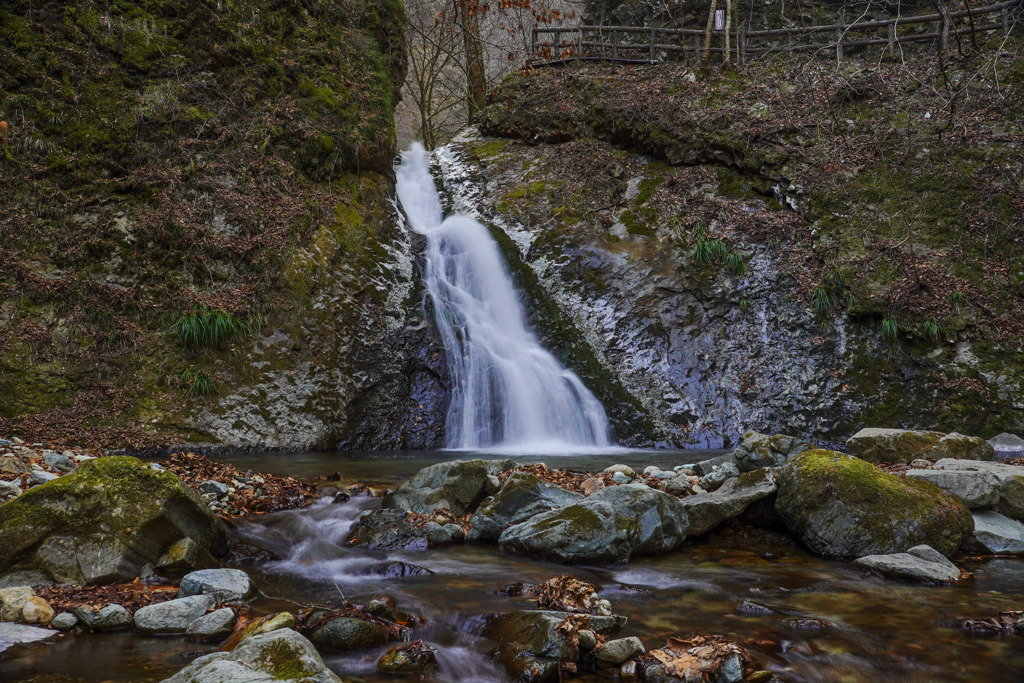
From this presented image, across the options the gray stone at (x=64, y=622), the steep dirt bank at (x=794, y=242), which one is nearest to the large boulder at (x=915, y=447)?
the steep dirt bank at (x=794, y=242)

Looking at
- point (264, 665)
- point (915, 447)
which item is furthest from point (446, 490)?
point (915, 447)

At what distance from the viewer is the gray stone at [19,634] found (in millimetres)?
2812

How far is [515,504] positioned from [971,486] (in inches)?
140

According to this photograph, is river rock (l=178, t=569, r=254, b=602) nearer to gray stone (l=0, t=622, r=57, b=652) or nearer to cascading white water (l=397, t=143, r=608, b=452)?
gray stone (l=0, t=622, r=57, b=652)

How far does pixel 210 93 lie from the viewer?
1066 centimetres

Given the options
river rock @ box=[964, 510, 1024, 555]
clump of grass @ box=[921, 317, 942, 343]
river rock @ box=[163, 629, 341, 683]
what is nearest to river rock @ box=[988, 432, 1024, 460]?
clump of grass @ box=[921, 317, 942, 343]

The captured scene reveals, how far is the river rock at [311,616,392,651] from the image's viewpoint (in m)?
2.93

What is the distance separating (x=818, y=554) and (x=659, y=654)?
7.46ft

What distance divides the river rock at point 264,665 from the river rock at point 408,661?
18.8 inches

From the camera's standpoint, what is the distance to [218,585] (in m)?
3.39

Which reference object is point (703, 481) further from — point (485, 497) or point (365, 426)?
point (365, 426)

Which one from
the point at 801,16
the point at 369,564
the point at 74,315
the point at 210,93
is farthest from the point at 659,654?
the point at 801,16

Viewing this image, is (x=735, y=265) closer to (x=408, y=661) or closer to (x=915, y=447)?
(x=915, y=447)

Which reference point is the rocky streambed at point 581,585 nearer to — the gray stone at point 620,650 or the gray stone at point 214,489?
the gray stone at point 620,650
